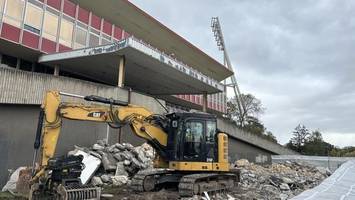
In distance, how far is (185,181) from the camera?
12.8 meters

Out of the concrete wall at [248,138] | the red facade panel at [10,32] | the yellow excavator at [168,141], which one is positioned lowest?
the yellow excavator at [168,141]

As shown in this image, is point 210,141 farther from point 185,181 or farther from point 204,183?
point 185,181

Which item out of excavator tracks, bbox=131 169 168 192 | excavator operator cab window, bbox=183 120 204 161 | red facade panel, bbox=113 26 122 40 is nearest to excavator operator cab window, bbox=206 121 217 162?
excavator operator cab window, bbox=183 120 204 161

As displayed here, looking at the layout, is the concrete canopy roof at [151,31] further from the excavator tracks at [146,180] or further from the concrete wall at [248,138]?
the excavator tracks at [146,180]

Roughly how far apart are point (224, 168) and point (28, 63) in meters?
19.4

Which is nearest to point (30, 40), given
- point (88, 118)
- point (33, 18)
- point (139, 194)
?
point (33, 18)

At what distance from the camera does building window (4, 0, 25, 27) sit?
75.7 feet

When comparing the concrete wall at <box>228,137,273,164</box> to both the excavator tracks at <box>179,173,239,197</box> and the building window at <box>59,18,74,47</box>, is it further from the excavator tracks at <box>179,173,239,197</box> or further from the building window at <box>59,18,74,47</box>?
the excavator tracks at <box>179,173,239,197</box>

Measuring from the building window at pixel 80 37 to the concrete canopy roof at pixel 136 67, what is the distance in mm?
1764

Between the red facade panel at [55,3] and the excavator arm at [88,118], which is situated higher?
the red facade panel at [55,3]

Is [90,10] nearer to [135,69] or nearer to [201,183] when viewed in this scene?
[135,69]

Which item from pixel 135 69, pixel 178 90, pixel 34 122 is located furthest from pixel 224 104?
pixel 34 122

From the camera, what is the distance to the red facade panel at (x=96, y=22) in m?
30.1

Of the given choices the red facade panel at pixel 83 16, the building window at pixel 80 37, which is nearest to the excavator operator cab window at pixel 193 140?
the building window at pixel 80 37
